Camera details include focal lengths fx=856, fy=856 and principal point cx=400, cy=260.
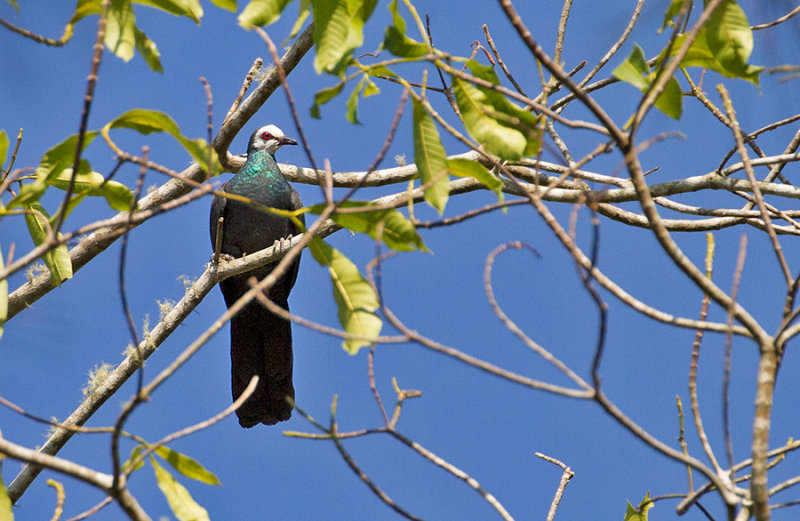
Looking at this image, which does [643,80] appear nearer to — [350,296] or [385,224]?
[385,224]

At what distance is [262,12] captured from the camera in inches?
72.0

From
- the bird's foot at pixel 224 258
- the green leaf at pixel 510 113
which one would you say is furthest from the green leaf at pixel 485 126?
the bird's foot at pixel 224 258

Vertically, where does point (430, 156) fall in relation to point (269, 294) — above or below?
below

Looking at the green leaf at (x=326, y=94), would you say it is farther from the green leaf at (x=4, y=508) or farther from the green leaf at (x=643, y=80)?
the green leaf at (x=4, y=508)

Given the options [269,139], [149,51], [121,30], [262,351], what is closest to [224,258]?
[262,351]

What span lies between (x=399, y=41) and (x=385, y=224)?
406 millimetres

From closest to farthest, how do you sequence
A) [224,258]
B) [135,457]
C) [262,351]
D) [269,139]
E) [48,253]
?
[135,457] → [48,253] → [224,258] → [262,351] → [269,139]

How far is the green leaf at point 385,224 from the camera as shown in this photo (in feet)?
6.22

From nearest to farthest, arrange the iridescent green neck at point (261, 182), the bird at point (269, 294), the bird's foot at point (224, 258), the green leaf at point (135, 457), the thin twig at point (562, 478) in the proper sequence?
the green leaf at point (135, 457)
the thin twig at point (562, 478)
the bird's foot at point (224, 258)
the bird at point (269, 294)
the iridescent green neck at point (261, 182)

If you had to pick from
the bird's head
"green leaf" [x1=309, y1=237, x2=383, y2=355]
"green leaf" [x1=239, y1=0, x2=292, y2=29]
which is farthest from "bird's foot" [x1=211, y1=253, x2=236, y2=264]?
"green leaf" [x1=239, y1=0, x2=292, y2=29]

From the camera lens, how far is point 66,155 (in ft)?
6.36

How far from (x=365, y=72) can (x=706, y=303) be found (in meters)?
0.93

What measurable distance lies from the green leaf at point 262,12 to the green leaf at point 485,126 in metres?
0.43

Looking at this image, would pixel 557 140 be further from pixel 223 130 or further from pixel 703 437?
pixel 703 437
